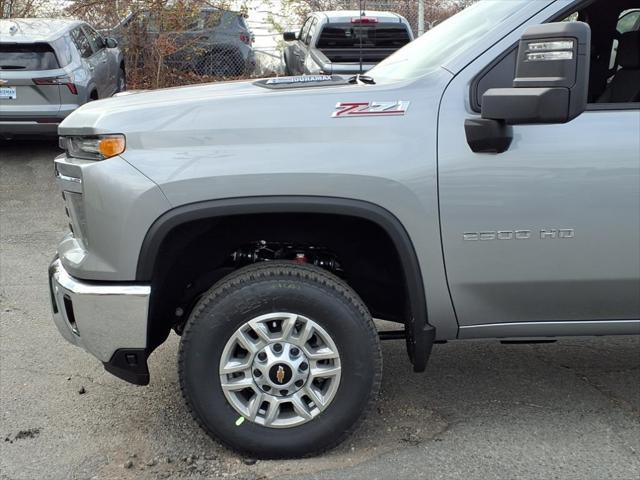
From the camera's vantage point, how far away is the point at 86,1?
38.3ft

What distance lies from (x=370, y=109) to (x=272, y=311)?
952 mm

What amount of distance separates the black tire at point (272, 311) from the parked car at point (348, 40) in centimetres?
629

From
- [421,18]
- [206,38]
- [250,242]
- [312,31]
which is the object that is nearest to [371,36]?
[312,31]

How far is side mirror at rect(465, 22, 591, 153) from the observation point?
2693mm

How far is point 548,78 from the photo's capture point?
2.71 meters

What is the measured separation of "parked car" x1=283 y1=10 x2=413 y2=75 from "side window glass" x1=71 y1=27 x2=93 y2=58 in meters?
3.05

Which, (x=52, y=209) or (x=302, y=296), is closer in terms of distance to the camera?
(x=302, y=296)

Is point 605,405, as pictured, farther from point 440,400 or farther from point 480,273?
point 480,273

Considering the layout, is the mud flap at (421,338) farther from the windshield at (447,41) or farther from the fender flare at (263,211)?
the windshield at (447,41)

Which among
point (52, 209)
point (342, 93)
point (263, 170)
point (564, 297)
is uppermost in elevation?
point (342, 93)

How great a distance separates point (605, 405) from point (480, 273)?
131cm

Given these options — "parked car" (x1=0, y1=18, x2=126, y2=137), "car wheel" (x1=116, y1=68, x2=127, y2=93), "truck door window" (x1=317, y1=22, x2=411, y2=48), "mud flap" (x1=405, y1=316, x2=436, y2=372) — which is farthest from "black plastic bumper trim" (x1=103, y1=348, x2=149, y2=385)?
"car wheel" (x1=116, y1=68, x2=127, y2=93)

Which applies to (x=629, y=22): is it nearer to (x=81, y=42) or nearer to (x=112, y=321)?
(x=112, y=321)

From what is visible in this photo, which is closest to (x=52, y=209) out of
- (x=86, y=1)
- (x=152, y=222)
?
(x=86, y=1)
